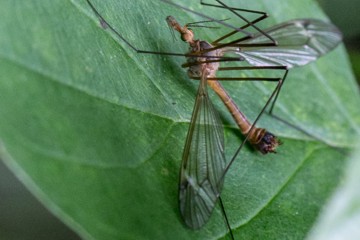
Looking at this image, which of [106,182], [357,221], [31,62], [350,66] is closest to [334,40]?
[350,66]

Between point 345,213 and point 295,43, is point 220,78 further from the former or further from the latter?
point 345,213

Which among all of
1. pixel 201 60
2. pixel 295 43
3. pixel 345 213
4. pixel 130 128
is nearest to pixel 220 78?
pixel 201 60

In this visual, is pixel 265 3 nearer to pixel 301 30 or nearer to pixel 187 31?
pixel 301 30

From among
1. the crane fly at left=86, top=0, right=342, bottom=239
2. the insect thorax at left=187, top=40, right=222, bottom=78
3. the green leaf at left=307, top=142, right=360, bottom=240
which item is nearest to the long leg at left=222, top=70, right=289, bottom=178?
the crane fly at left=86, top=0, right=342, bottom=239

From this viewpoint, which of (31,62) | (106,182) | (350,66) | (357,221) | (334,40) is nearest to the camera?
(357,221)

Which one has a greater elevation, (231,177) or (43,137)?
(43,137)

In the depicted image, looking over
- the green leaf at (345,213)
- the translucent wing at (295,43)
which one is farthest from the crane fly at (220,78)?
the green leaf at (345,213)
